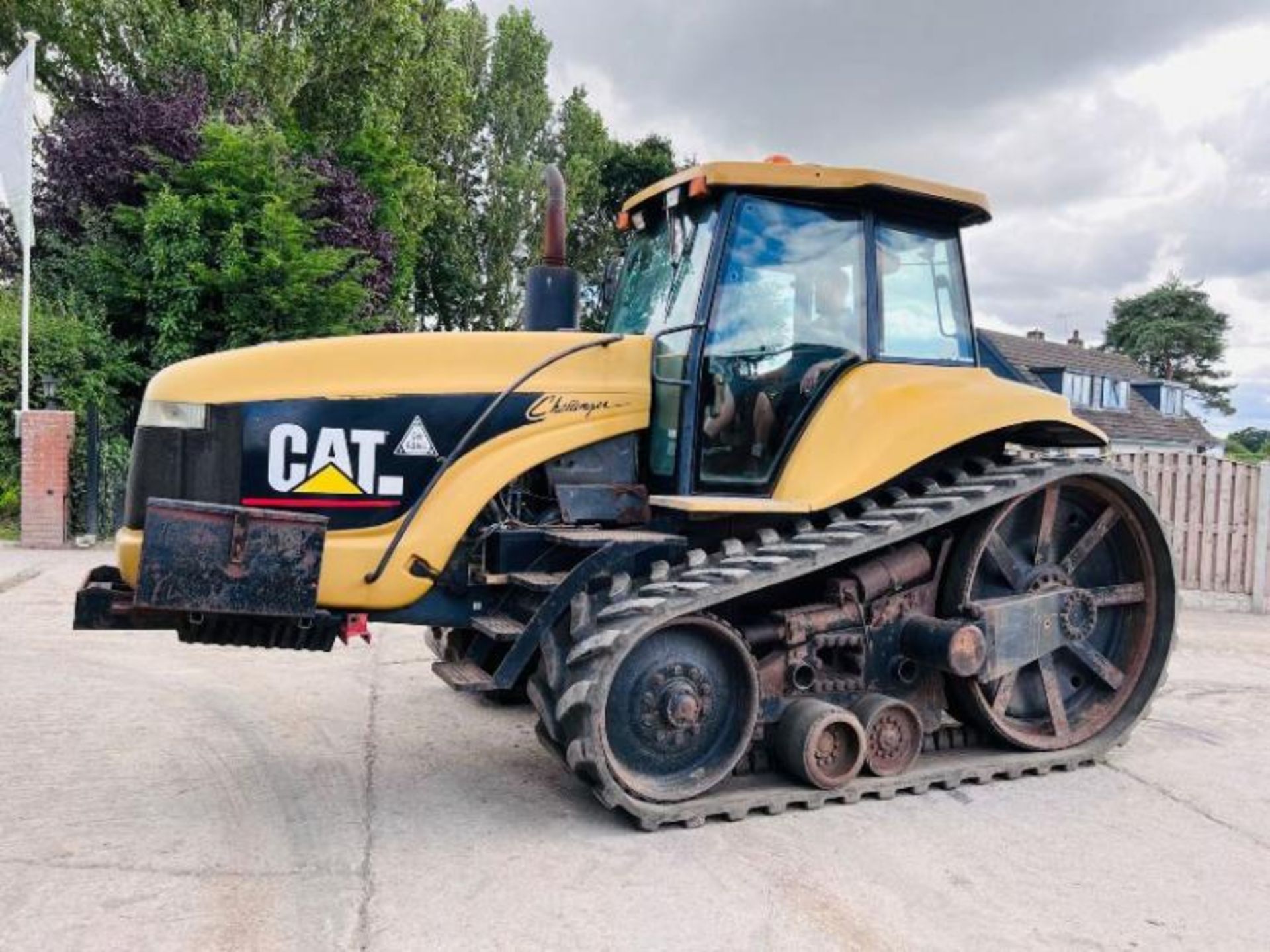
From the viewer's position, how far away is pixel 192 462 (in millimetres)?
3949

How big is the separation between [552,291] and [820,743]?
2547mm

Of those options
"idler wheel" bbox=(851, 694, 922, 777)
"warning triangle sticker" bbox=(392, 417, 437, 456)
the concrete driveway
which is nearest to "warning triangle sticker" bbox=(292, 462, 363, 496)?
"warning triangle sticker" bbox=(392, 417, 437, 456)

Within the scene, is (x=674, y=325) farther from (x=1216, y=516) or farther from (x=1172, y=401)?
(x=1172, y=401)

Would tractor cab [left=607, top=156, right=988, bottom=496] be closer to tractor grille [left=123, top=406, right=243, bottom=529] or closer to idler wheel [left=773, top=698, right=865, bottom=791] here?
idler wheel [left=773, top=698, right=865, bottom=791]

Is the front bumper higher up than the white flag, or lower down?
lower down

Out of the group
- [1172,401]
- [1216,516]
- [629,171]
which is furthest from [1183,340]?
[1216,516]

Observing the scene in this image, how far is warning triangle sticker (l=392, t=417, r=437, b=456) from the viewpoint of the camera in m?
4.14

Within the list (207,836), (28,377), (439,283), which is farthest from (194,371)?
(439,283)

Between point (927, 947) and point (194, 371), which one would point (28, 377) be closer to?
point (194, 371)

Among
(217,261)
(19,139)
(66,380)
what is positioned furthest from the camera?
(217,261)

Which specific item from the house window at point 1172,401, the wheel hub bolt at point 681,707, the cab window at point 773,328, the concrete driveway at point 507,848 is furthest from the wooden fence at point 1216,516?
the house window at point 1172,401

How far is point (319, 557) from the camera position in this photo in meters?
3.83

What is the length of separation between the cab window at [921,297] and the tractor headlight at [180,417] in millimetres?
2929

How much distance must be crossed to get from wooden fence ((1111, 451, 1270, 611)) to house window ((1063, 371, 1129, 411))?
21.7m
